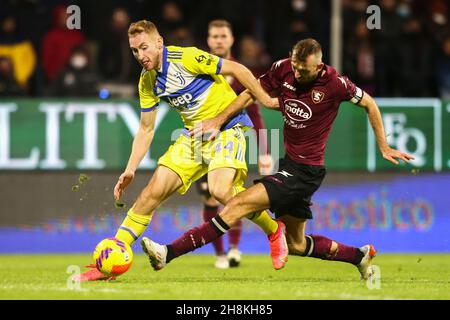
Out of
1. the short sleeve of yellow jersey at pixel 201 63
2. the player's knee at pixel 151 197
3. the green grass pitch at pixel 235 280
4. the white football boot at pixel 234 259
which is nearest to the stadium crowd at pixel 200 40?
the green grass pitch at pixel 235 280

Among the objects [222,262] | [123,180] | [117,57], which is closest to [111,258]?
[123,180]

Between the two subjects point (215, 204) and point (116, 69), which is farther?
point (116, 69)

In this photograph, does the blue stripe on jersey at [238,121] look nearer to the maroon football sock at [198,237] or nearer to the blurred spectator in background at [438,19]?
the maroon football sock at [198,237]

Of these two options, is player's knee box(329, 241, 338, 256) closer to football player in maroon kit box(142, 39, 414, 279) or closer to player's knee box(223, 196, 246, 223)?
football player in maroon kit box(142, 39, 414, 279)

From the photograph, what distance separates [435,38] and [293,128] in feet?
27.2

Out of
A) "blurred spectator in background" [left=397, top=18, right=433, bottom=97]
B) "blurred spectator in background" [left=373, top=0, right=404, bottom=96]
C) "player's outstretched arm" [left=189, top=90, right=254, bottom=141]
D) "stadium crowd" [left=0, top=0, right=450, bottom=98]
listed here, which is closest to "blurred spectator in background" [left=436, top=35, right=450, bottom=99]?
"stadium crowd" [left=0, top=0, right=450, bottom=98]

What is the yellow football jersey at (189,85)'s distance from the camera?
9.48 metres

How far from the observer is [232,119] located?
31.9 ft

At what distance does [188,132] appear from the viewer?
9758 mm

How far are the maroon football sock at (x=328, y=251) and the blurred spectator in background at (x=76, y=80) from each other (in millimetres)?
6025

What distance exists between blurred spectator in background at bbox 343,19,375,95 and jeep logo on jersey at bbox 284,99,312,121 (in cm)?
673

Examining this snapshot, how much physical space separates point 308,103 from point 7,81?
6961mm
